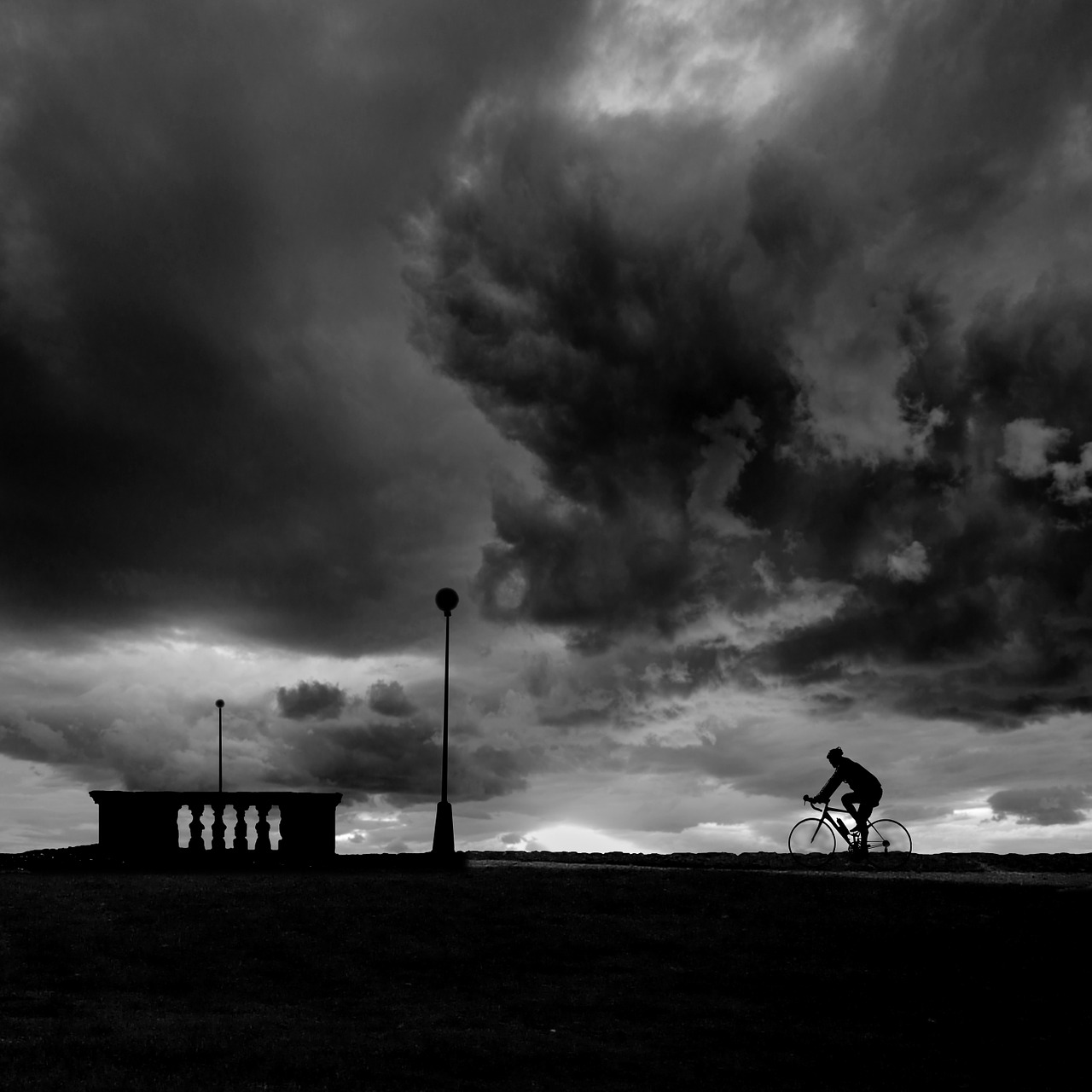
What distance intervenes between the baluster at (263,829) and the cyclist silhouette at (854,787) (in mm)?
11230

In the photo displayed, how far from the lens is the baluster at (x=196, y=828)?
23.8 m

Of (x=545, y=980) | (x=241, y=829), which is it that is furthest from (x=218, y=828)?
(x=545, y=980)

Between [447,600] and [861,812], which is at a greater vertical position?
[447,600]

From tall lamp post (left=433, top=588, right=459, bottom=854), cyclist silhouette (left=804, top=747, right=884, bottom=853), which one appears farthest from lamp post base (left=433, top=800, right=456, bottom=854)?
cyclist silhouette (left=804, top=747, right=884, bottom=853)

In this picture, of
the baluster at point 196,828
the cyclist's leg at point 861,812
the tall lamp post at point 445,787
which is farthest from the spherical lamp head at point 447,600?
the cyclist's leg at point 861,812

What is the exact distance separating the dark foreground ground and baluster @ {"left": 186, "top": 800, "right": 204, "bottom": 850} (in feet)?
11.5

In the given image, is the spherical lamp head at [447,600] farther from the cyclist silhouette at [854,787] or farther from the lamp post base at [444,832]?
the cyclist silhouette at [854,787]

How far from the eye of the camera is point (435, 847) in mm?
Answer: 26922

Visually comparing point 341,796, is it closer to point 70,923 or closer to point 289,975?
point 70,923

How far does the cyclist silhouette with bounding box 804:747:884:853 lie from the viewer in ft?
71.6

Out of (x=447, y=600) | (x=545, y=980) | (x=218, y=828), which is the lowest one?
(x=545, y=980)

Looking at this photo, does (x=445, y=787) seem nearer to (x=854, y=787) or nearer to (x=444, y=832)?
(x=444, y=832)

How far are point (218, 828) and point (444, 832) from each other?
548 cm

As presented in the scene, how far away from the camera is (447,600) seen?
2933 centimetres
